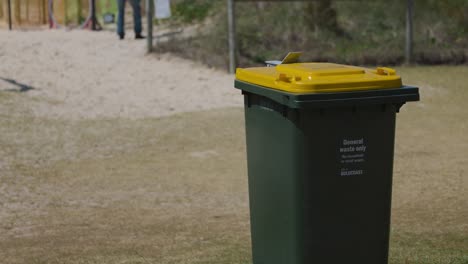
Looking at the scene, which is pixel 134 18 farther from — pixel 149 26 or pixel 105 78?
pixel 105 78

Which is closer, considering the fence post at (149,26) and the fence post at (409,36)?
the fence post at (149,26)

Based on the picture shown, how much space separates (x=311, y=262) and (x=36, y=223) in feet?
10.2

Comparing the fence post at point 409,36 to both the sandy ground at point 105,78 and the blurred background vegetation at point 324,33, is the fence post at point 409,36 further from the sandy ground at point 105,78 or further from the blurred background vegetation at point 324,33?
the sandy ground at point 105,78

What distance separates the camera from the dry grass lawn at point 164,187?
6.30 meters

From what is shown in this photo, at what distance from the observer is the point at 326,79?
456 centimetres

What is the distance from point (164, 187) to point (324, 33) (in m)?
8.62

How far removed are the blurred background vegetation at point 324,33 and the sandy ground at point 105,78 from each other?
725 mm

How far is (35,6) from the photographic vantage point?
1794 cm

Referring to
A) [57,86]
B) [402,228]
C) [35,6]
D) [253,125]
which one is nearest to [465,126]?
[402,228]

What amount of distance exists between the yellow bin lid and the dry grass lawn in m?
A: 1.53

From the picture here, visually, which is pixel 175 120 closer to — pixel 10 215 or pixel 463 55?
pixel 10 215

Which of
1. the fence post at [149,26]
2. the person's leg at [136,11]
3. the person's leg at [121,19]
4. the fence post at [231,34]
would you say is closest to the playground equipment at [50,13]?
the person's leg at [121,19]

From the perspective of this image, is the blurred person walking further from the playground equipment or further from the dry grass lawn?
the dry grass lawn

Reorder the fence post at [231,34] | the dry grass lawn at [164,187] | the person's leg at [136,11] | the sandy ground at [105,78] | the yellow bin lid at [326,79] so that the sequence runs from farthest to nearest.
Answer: the person's leg at [136,11], the fence post at [231,34], the sandy ground at [105,78], the dry grass lawn at [164,187], the yellow bin lid at [326,79]
